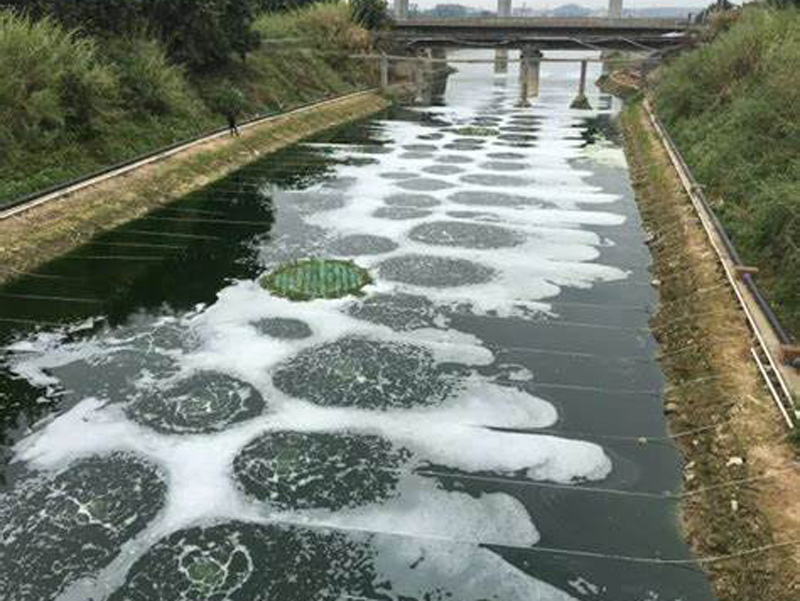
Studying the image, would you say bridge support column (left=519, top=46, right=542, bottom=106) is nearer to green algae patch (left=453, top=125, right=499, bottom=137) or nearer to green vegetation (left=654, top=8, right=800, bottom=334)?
green algae patch (left=453, top=125, right=499, bottom=137)

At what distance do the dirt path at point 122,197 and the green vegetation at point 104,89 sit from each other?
1233 mm

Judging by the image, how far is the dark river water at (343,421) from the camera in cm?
848

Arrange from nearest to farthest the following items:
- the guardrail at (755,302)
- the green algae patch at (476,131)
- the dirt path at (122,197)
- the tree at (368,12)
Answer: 1. the guardrail at (755,302)
2. the dirt path at (122,197)
3. the green algae patch at (476,131)
4. the tree at (368,12)

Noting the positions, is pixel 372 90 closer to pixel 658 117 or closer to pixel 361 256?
pixel 658 117

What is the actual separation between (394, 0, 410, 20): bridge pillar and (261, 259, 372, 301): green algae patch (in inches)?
2971

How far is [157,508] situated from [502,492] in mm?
4542

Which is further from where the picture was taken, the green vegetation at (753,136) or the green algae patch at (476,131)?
the green algae patch at (476,131)

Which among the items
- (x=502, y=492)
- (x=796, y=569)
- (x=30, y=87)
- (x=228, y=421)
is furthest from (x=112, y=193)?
(x=796, y=569)

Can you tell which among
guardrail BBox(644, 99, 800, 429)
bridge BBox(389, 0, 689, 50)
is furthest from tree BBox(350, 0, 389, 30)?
guardrail BBox(644, 99, 800, 429)

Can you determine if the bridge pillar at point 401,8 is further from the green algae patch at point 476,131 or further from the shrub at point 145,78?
the shrub at point 145,78

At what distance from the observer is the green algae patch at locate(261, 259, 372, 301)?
16281mm

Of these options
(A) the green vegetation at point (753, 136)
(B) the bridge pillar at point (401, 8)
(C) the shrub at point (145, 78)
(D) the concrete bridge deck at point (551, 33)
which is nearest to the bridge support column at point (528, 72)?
(D) the concrete bridge deck at point (551, 33)

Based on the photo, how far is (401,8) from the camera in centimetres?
8700

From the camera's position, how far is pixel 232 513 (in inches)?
366
